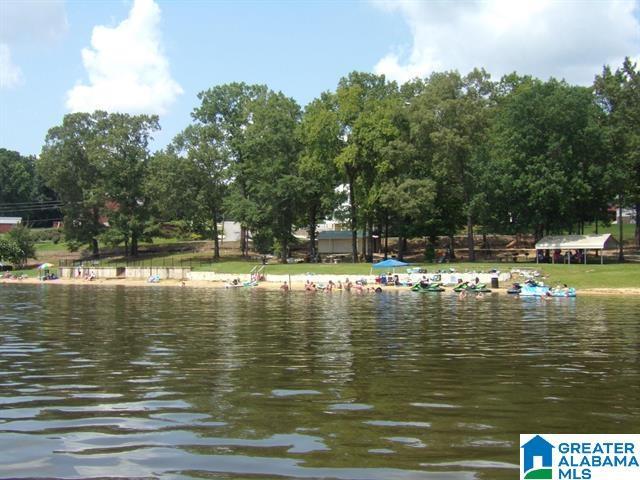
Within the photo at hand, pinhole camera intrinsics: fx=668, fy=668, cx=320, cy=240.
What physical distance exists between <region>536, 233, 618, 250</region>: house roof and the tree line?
2879 mm

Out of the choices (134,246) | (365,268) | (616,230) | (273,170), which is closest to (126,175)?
(134,246)

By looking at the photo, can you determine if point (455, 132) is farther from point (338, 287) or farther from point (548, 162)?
point (338, 287)

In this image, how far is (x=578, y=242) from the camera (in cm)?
7238

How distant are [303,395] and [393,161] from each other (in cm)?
6600

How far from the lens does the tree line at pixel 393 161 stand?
74.6 meters

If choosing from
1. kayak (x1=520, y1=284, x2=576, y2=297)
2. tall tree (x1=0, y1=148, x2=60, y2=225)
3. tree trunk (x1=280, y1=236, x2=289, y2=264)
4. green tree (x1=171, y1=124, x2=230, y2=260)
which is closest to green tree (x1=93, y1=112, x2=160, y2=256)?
green tree (x1=171, y1=124, x2=230, y2=260)

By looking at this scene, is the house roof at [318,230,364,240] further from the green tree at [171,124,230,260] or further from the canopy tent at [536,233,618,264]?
the canopy tent at [536,233,618,264]

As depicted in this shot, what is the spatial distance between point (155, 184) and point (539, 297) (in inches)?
2376

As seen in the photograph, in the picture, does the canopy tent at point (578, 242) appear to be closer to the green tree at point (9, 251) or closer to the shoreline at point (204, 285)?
the shoreline at point (204, 285)

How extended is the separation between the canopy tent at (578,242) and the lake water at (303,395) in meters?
41.8

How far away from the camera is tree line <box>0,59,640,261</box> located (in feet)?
245

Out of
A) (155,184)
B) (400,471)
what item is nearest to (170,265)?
(155,184)

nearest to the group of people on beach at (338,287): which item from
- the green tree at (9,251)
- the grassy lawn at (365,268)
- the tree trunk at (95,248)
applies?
the grassy lawn at (365,268)

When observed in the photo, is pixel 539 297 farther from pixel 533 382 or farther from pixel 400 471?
pixel 400 471
